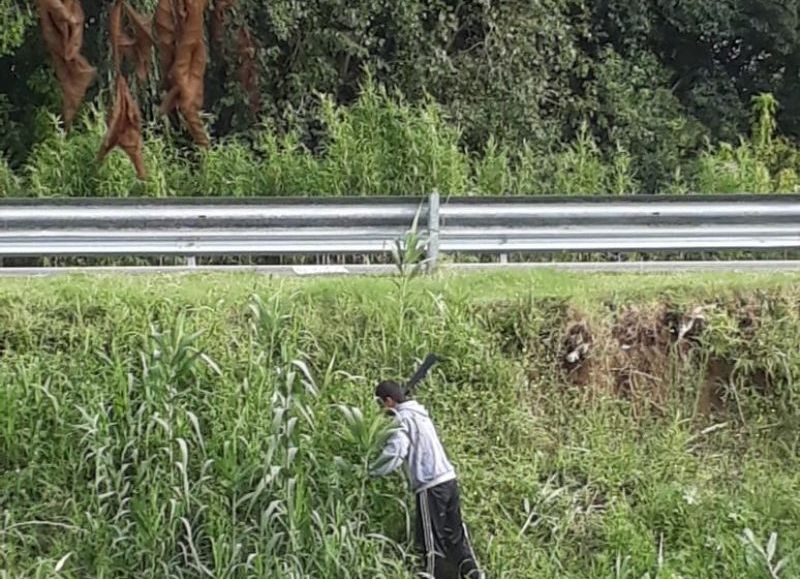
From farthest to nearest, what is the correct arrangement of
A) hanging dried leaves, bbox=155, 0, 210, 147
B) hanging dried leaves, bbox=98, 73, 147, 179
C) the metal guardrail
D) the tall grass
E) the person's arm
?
the tall grass → the metal guardrail → the person's arm → hanging dried leaves, bbox=98, 73, 147, 179 → hanging dried leaves, bbox=155, 0, 210, 147

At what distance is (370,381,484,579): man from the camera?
570 centimetres

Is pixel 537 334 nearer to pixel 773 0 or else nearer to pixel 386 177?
pixel 386 177

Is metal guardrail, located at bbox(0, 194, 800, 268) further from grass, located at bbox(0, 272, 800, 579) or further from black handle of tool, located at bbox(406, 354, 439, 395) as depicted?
black handle of tool, located at bbox(406, 354, 439, 395)

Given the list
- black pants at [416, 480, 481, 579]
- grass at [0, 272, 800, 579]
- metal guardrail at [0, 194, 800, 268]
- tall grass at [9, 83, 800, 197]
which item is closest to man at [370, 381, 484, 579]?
black pants at [416, 480, 481, 579]

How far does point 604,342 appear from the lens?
6891 mm

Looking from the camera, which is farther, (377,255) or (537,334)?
(377,255)

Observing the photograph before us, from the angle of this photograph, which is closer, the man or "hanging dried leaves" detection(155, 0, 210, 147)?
"hanging dried leaves" detection(155, 0, 210, 147)

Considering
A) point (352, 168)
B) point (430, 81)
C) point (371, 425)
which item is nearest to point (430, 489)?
point (371, 425)

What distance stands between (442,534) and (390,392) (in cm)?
79

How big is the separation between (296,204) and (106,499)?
299 centimetres

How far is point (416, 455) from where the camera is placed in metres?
5.77

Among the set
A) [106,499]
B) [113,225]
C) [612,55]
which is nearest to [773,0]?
[612,55]

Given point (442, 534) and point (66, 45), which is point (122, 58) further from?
point (442, 534)

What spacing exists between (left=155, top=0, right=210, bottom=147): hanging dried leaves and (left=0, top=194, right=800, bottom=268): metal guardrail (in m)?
4.39
